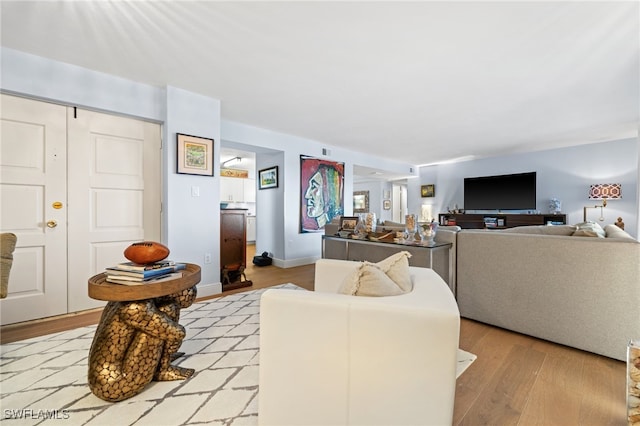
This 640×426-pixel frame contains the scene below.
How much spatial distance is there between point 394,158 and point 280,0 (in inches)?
210

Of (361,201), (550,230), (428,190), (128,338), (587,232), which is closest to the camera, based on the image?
(128,338)

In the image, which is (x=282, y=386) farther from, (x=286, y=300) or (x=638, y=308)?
(x=638, y=308)

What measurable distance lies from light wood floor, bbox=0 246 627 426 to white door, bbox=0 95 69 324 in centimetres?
25

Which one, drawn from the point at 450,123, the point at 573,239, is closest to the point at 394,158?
the point at 450,123

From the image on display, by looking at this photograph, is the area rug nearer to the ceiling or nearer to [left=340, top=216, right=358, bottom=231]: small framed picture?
[left=340, top=216, right=358, bottom=231]: small framed picture

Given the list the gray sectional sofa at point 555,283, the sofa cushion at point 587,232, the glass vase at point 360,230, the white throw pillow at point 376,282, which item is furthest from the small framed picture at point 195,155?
the sofa cushion at point 587,232

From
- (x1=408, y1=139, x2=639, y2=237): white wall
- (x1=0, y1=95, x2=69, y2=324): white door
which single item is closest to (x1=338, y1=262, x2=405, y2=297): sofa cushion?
(x1=0, y1=95, x2=69, y2=324): white door

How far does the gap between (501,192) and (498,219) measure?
0.63 metres

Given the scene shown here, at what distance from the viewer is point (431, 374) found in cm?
85

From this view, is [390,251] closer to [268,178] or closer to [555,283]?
[555,283]

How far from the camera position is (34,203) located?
2.31 meters

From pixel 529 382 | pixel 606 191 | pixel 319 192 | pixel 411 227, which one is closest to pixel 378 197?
pixel 319 192

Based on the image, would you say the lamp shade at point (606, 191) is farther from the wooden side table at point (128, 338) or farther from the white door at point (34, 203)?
the white door at point (34, 203)

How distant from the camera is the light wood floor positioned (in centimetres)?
125
